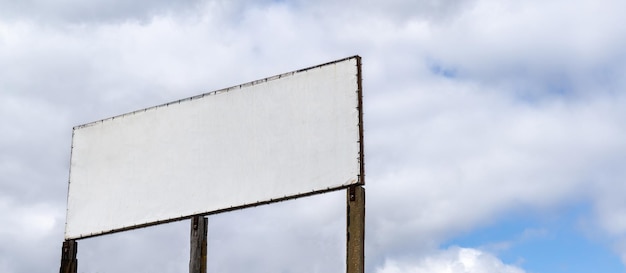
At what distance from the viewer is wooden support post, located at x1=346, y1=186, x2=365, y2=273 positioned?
12773 millimetres

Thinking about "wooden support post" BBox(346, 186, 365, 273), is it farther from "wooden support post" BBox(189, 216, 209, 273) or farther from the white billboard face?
"wooden support post" BBox(189, 216, 209, 273)

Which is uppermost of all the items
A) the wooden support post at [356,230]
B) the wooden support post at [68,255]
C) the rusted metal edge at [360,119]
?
the rusted metal edge at [360,119]

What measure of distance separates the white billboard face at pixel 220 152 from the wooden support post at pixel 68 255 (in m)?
0.14

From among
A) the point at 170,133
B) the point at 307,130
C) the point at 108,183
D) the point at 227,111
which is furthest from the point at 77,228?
the point at 307,130

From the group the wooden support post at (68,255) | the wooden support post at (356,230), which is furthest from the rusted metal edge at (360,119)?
the wooden support post at (68,255)

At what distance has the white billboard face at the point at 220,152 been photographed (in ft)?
43.9

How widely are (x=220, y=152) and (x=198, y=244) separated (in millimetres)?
1334

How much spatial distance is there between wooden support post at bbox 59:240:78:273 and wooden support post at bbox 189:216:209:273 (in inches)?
98.3

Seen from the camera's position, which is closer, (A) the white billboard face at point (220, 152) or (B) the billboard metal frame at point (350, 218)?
(B) the billboard metal frame at point (350, 218)

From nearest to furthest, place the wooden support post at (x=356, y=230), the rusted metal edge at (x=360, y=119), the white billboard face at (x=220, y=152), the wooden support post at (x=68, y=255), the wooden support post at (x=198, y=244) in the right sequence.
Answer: the wooden support post at (x=356, y=230), the rusted metal edge at (x=360, y=119), the white billboard face at (x=220, y=152), the wooden support post at (x=198, y=244), the wooden support post at (x=68, y=255)

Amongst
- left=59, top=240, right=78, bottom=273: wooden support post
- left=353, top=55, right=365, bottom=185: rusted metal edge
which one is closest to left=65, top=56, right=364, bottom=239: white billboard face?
left=353, top=55, right=365, bottom=185: rusted metal edge

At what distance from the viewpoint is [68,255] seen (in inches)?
634

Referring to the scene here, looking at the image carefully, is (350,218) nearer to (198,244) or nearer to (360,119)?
(360,119)

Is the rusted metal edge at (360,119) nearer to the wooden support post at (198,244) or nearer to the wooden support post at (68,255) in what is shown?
the wooden support post at (198,244)
